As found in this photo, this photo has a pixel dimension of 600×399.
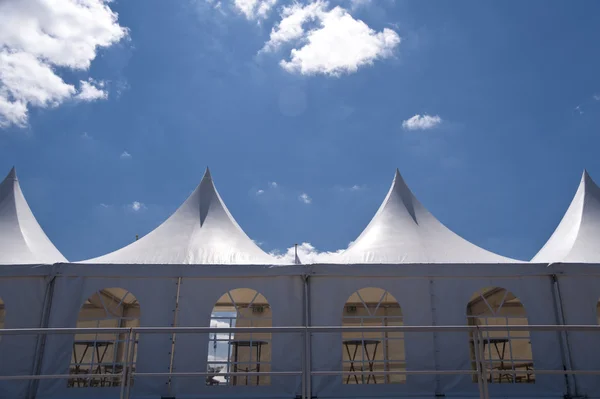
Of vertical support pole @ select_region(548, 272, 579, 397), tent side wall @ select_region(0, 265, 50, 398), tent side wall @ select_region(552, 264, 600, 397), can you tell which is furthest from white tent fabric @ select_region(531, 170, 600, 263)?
tent side wall @ select_region(0, 265, 50, 398)

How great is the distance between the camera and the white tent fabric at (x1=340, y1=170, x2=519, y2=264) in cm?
965

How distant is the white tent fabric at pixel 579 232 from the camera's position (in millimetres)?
9974

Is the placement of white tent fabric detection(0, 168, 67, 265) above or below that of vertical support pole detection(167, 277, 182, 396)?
above

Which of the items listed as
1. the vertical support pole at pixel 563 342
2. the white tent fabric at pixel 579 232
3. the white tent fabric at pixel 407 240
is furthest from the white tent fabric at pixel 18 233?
the white tent fabric at pixel 579 232

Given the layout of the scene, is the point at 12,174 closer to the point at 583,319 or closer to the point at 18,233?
the point at 18,233

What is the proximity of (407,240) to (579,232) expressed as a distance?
3629 mm

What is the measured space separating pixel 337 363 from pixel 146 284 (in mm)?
3473

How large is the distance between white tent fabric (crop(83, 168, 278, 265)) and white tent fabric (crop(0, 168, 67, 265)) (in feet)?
5.33

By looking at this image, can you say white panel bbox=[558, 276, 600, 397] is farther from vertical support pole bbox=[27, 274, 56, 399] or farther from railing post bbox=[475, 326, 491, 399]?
vertical support pole bbox=[27, 274, 56, 399]

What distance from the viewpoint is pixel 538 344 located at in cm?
869

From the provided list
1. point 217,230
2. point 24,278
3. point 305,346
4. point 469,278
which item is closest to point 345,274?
point 469,278

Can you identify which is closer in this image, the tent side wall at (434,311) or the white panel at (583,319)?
the white panel at (583,319)

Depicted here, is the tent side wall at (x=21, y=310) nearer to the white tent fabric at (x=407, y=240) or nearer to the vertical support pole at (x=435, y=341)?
the white tent fabric at (x=407, y=240)

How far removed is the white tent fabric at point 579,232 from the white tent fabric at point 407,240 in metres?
1.32
